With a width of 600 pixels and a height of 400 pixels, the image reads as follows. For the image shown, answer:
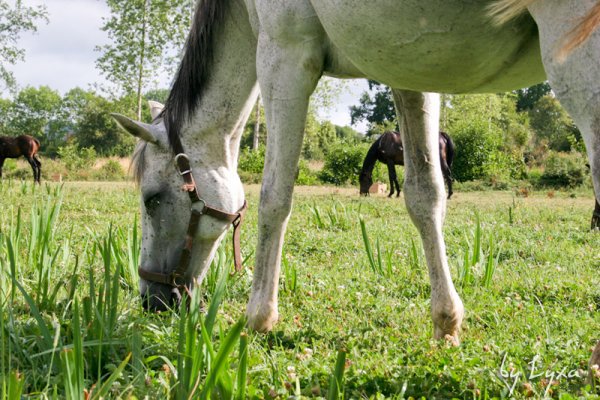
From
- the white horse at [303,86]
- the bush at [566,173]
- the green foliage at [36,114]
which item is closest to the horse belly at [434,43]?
the white horse at [303,86]

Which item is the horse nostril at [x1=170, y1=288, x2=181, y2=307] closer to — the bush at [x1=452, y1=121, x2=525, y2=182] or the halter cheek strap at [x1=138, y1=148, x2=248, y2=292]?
the halter cheek strap at [x1=138, y1=148, x2=248, y2=292]

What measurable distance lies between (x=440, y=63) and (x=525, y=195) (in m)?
15.3

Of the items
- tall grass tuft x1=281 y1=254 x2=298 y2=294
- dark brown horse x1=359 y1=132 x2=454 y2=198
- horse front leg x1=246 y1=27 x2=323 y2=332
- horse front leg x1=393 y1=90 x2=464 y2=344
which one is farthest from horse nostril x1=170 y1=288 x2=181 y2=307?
dark brown horse x1=359 y1=132 x2=454 y2=198

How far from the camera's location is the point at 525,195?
15.9 metres

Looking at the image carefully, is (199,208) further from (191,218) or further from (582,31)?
(582,31)

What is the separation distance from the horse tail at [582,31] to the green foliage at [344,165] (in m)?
22.4

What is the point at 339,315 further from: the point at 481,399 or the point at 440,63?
the point at 440,63

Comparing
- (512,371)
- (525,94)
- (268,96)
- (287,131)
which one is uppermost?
(525,94)

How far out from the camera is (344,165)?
24094 mm

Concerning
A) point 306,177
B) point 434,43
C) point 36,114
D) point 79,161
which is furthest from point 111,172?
point 36,114

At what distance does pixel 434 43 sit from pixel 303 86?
795 mm

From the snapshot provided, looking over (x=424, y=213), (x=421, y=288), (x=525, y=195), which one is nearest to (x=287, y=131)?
(x=424, y=213)

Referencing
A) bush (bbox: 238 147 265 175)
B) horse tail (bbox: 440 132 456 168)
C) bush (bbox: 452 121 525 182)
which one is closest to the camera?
horse tail (bbox: 440 132 456 168)

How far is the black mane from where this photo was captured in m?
2.88
